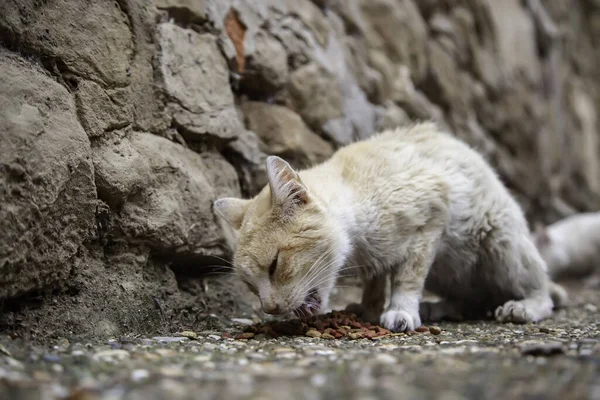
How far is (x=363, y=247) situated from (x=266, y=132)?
1.20m

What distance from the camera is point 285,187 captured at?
299cm

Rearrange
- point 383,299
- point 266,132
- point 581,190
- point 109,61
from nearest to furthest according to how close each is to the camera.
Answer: point 109,61, point 383,299, point 266,132, point 581,190

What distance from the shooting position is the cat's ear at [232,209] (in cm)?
327

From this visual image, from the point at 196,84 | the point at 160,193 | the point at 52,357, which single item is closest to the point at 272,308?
the point at 160,193

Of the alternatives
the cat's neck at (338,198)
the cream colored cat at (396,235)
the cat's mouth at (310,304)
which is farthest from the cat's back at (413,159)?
the cat's mouth at (310,304)

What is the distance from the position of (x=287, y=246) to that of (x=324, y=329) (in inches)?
20.7

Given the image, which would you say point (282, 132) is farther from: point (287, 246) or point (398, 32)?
point (398, 32)

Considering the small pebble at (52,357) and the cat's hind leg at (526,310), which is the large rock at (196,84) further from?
the cat's hind leg at (526,310)

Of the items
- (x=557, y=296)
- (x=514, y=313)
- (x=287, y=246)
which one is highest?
(x=287, y=246)

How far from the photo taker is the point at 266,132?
3.98m

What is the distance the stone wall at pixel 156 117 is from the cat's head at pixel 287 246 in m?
0.46

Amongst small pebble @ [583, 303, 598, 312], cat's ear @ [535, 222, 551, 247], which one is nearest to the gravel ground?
small pebble @ [583, 303, 598, 312]

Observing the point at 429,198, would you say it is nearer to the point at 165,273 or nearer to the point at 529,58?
the point at 165,273

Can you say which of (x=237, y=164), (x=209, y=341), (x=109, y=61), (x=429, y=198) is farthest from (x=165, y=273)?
(x=429, y=198)
